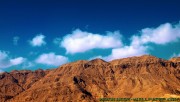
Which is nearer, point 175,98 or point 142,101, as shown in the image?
point 175,98

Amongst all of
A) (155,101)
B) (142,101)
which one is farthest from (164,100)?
(142,101)

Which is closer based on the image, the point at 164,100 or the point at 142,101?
the point at 164,100

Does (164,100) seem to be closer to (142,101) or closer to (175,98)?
(175,98)

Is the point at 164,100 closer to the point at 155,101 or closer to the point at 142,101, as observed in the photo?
the point at 155,101

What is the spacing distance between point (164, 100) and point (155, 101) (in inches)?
235

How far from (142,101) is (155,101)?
17.5 m

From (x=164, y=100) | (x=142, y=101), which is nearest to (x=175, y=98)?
(x=164, y=100)

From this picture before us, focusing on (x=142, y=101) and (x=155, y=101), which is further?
(x=142, y=101)

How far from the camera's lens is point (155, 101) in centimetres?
18312

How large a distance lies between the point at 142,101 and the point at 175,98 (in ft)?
95.2

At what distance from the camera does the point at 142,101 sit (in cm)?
19988

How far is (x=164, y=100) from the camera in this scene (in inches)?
7042

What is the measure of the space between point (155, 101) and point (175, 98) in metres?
12.6
